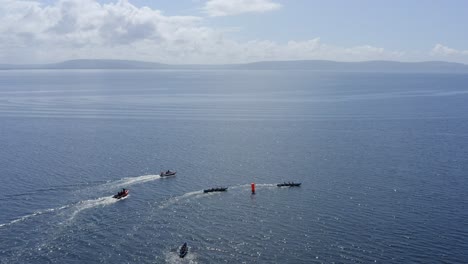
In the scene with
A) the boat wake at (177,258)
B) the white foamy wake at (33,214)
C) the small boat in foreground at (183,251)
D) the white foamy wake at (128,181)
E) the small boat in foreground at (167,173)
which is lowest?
the boat wake at (177,258)

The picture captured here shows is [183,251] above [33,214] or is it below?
below

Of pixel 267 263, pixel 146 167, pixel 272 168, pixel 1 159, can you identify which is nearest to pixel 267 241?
pixel 267 263

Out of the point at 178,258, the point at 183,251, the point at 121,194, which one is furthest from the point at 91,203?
→ the point at 178,258

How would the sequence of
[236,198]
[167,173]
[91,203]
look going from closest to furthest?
1. [91,203]
2. [236,198]
3. [167,173]

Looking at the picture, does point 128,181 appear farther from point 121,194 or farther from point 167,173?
point 121,194

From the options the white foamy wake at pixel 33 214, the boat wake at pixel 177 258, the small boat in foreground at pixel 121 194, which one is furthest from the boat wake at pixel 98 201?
the boat wake at pixel 177 258

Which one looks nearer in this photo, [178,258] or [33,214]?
[178,258]

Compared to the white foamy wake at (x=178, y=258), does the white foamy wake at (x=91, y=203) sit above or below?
above

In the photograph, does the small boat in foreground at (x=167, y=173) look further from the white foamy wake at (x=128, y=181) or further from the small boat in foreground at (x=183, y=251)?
the small boat in foreground at (x=183, y=251)

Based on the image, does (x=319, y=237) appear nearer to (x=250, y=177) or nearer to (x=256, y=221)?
(x=256, y=221)

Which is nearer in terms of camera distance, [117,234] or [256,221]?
[117,234]

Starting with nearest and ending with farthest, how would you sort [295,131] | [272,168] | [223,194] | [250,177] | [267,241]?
1. [267,241]
2. [223,194]
3. [250,177]
4. [272,168]
5. [295,131]
